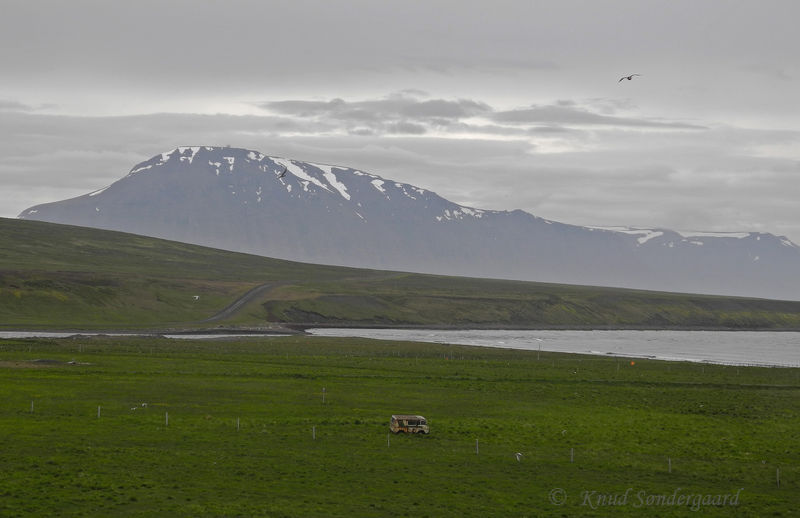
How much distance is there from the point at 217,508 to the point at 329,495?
5392 millimetres

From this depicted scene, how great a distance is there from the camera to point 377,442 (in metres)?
54.2

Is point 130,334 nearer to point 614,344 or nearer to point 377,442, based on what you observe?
Result: point 614,344

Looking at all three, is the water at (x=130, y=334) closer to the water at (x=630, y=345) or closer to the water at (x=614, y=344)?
the water at (x=614, y=344)


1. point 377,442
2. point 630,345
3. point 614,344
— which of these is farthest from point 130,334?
point 377,442

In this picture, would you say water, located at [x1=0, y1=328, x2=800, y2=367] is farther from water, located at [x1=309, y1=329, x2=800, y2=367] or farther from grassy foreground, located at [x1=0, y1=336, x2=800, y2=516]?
grassy foreground, located at [x1=0, y1=336, x2=800, y2=516]

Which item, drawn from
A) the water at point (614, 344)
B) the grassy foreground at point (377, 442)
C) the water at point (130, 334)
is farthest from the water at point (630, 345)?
the grassy foreground at point (377, 442)

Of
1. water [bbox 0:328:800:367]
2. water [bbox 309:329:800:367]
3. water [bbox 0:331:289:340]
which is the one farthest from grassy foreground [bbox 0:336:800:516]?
water [bbox 309:329:800:367]

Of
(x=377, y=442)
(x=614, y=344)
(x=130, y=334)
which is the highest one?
(x=377, y=442)

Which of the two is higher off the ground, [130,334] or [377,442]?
[377,442]

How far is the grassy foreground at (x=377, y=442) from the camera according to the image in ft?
135

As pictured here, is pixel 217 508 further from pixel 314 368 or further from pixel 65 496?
pixel 314 368

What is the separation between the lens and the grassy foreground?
41.1 m

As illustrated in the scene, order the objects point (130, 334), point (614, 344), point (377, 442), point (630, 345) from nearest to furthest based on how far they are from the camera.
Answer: point (377, 442)
point (130, 334)
point (630, 345)
point (614, 344)

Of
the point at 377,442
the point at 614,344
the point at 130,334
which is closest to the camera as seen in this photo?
the point at 377,442
